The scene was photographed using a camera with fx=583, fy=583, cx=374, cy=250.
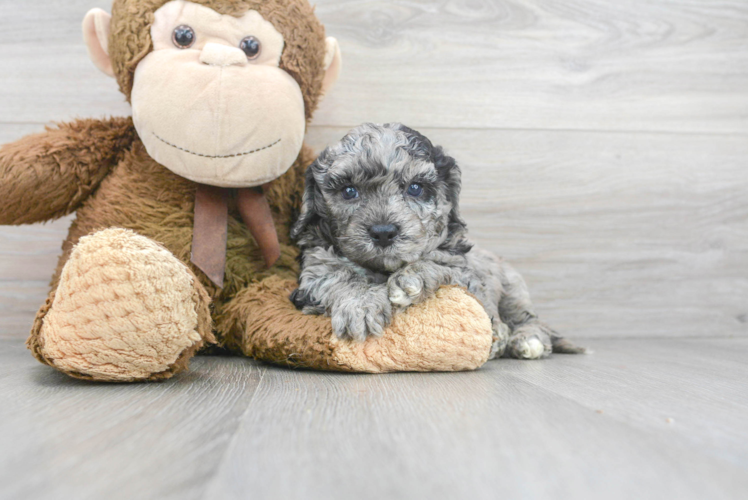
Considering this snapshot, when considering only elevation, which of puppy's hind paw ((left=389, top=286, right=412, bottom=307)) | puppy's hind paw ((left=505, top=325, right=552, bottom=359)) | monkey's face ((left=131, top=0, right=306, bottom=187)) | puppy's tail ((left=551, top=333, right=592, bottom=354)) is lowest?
puppy's tail ((left=551, top=333, right=592, bottom=354))

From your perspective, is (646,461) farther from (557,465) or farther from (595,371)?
(595,371)

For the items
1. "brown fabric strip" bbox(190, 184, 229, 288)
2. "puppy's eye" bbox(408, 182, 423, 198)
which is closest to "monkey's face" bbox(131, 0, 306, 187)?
"brown fabric strip" bbox(190, 184, 229, 288)

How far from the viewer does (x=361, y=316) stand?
4.42ft

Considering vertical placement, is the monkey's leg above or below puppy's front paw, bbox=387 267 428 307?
below

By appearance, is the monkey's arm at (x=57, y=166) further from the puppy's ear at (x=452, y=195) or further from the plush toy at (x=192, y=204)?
the puppy's ear at (x=452, y=195)

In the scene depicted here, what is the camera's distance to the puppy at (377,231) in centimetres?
138

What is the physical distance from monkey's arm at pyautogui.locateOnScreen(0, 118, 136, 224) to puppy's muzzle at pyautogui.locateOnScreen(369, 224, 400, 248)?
851 millimetres

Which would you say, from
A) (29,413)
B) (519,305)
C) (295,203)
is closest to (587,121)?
(519,305)

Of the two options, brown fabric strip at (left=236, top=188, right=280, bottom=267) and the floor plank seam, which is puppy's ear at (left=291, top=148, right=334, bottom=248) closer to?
brown fabric strip at (left=236, top=188, right=280, bottom=267)

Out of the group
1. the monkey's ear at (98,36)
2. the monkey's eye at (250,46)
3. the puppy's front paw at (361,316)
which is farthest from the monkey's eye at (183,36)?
the puppy's front paw at (361,316)

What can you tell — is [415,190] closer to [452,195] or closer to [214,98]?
[452,195]

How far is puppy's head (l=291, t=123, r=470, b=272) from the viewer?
4.61 ft

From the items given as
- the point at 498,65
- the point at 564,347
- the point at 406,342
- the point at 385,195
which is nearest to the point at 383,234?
the point at 385,195

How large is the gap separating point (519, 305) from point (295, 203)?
79cm
